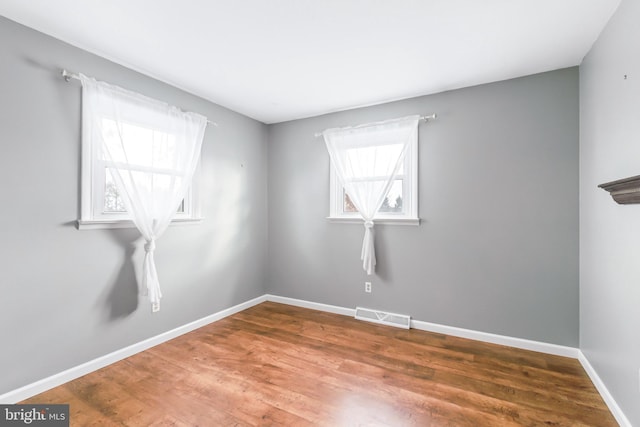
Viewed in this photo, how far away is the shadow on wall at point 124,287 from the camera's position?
2.40 m

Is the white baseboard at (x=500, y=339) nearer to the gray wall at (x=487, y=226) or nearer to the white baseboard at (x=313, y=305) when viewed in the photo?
the gray wall at (x=487, y=226)

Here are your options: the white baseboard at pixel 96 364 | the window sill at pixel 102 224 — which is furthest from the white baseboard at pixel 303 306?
the window sill at pixel 102 224

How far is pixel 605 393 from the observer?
1912 mm

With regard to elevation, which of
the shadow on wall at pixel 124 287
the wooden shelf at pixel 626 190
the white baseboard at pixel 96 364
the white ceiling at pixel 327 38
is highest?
the white ceiling at pixel 327 38

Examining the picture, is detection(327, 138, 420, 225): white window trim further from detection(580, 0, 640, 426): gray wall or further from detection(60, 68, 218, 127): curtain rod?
detection(60, 68, 218, 127): curtain rod

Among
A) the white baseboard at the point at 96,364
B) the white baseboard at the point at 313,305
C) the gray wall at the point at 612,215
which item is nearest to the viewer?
the gray wall at the point at 612,215

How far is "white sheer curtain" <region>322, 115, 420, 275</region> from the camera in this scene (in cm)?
319

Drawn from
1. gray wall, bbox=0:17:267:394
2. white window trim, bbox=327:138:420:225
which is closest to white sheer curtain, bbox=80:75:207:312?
gray wall, bbox=0:17:267:394

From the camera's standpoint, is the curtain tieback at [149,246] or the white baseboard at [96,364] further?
the curtain tieback at [149,246]

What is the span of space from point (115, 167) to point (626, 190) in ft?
11.0

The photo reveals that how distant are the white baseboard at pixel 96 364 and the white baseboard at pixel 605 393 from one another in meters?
3.39

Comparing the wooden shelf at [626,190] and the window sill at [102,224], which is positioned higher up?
the wooden shelf at [626,190]

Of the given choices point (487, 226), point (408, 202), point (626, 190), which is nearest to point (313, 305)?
point (408, 202)

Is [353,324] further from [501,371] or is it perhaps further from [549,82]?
[549,82]
